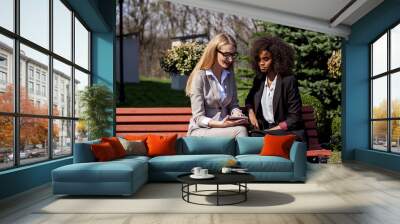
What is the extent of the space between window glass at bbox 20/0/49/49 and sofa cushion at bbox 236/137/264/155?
326 cm

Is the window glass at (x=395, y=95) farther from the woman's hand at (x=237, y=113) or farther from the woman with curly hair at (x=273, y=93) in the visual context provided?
the woman's hand at (x=237, y=113)

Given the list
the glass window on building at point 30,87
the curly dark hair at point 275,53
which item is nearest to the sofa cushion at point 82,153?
the glass window on building at point 30,87

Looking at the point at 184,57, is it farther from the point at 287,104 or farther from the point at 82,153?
the point at 82,153

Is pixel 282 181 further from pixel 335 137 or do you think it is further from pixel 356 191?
pixel 335 137

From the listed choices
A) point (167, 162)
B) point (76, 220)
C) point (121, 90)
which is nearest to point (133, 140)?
point (167, 162)

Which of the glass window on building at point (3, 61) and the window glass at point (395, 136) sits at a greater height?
the glass window on building at point (3, 61)

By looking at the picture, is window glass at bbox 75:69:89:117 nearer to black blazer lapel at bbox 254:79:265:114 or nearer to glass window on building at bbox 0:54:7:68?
glass window on building at bbox 0:54:7:68

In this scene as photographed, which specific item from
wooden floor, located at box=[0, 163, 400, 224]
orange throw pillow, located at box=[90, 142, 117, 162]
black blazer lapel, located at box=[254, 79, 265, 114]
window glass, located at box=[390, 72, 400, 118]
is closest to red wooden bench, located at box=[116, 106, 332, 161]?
black blazer lapel, located at box=[254, 79, 265, 114]

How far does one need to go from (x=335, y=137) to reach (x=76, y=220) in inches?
359

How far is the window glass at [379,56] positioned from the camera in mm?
8898

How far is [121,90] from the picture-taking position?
38.6 ft

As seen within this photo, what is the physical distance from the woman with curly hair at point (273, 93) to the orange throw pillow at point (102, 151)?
296 centimetres

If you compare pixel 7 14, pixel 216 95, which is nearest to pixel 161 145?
pixel 216 95

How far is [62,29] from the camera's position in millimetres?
7250
